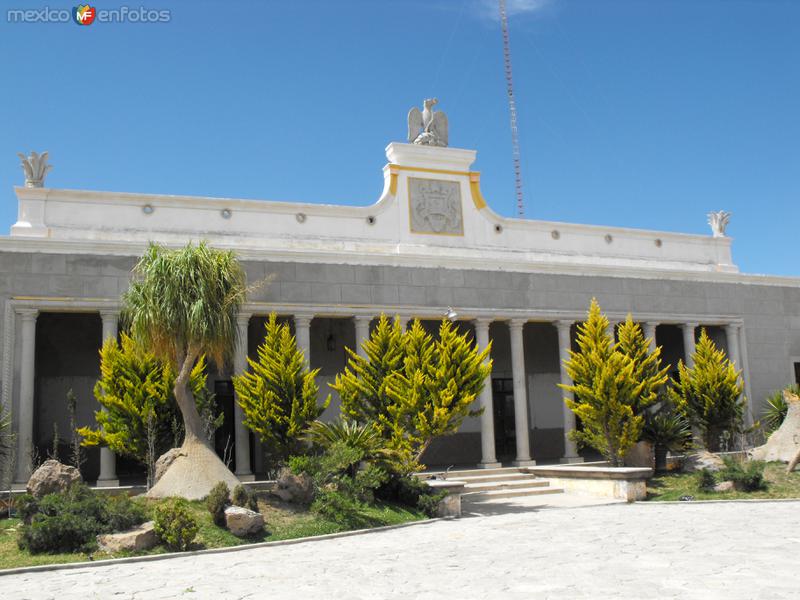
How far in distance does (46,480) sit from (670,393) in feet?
55.7

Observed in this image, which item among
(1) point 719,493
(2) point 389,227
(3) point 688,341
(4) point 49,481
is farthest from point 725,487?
(4) point 49,481

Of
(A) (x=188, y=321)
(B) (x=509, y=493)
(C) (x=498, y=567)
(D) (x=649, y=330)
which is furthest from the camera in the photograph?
(D) (x=649, y=330)

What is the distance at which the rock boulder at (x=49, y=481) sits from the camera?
15.4m

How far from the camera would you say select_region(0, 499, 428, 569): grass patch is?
12.9 m

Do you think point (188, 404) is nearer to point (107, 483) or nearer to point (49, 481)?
point (49, 481)

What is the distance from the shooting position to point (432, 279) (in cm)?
2439

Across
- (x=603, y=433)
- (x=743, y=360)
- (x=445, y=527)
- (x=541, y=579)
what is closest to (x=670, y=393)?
(x=603, y=433)

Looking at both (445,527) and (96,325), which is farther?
(96,325)

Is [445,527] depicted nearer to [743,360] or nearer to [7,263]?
[7,263]

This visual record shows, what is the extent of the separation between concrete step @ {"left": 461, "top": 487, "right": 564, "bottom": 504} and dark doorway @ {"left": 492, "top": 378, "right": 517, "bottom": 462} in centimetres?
705

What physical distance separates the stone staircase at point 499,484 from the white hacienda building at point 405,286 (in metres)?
1.01

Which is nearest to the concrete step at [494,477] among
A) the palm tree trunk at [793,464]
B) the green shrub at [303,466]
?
the green shrub at [303,466]

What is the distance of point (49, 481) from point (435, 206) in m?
15.0

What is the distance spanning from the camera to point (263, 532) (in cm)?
1491
